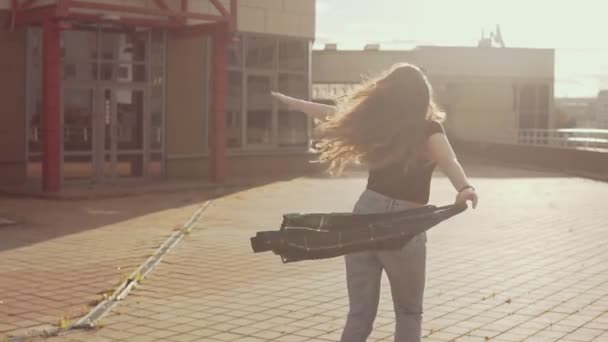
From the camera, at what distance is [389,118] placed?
4500 millimetres

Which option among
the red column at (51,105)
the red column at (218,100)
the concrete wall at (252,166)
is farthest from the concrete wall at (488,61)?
the red column at (51,105)

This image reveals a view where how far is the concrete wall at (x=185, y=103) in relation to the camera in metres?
22.1

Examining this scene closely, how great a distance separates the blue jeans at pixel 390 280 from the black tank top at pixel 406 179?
1.7 inches

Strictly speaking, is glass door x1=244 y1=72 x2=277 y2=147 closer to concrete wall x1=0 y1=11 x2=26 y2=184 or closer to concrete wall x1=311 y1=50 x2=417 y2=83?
concrete wall x1=0 y1=11 x2=26 y2=184

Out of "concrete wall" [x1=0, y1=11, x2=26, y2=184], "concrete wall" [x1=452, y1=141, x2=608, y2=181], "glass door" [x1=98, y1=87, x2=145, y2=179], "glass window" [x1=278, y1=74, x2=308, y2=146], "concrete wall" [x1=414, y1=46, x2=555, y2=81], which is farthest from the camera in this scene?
"concrete wall" [x1=414, y1=46, x2=555, y2=81]

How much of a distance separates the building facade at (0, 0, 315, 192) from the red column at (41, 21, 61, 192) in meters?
0.02

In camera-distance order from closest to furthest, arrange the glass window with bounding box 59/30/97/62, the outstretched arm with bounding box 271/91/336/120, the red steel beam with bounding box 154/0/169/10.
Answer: the outstretched arm with bounding box 271/91/336/120
the red steel beam with bounding box 154/0/169/10
the glass window with bounding box 59/30/97/62

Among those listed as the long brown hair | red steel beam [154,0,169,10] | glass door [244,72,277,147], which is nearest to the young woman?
the long brown hair

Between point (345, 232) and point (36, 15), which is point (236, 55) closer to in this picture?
point (36, 15)

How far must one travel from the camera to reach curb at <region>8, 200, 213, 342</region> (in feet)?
21.0

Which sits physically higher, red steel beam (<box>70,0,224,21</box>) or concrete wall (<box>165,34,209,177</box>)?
red steel beam (<box>70,0,224,21</box>)

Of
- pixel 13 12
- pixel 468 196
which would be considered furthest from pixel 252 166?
pixel 468 196

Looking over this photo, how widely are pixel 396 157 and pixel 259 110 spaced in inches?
792

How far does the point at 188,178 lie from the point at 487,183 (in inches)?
268
